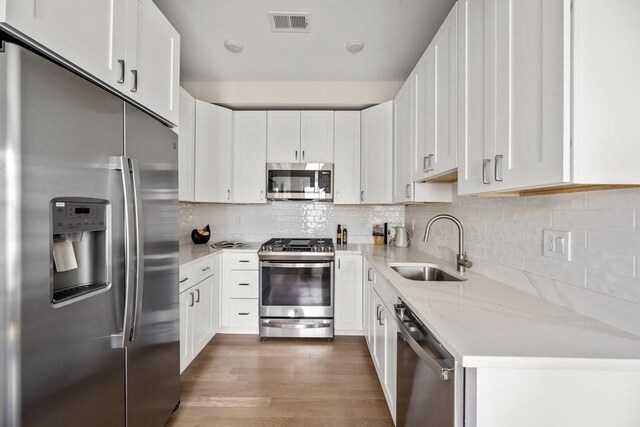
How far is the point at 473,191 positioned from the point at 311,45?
193 cm

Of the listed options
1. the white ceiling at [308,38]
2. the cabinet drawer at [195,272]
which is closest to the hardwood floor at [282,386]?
the cabinet drawer at [195,272]

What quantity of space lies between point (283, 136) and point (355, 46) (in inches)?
46.1


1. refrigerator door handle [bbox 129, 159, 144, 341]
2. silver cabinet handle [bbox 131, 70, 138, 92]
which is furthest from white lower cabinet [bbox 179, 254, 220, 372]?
silver cabinet handle [bbox 131, 70, 138, 92]

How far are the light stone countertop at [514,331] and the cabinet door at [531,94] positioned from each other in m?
0.47

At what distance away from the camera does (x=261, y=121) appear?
10.5 ft

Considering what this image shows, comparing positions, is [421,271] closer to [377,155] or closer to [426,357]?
[426,357]

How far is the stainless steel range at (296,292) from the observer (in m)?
2.77

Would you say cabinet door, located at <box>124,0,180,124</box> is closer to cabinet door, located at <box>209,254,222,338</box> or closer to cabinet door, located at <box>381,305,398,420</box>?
cabinet door, located at <box>209,254,222,338</box>

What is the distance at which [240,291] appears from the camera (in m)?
2.89

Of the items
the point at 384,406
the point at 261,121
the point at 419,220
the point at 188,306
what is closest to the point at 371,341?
the point at 384,406

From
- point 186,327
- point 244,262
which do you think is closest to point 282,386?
point 186,327

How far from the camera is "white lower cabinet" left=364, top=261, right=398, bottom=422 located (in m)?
1.62

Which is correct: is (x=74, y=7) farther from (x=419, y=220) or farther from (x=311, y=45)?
(x=419, y=220)

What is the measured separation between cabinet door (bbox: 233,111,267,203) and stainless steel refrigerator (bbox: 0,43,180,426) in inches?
65.3
